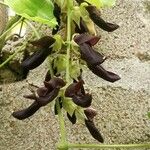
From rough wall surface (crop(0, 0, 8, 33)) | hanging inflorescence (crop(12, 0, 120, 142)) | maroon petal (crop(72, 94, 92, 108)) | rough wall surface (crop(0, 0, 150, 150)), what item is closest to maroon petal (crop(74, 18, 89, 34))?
hanging inflorescence (crop(12, 0, 120, 142))

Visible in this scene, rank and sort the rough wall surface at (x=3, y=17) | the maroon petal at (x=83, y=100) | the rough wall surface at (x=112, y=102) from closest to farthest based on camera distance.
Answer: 1. the maroon petal at (x=83, y=100)
2. the rough wall surface at (x=112, y=102)
3. the rough wall surface at (x=3, y=17)

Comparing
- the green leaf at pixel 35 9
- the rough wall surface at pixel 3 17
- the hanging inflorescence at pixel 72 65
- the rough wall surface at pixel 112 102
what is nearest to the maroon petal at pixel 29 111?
the hanging inflorescence at pixel 72 65

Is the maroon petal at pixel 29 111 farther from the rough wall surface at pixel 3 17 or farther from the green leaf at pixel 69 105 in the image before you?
the rough wall surface at pixel 3 17

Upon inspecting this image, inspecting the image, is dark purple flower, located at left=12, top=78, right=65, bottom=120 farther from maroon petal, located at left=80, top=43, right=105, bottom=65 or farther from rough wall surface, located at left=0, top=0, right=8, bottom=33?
rough wall surface, located at left=0, top=0, right=8, bottom=33

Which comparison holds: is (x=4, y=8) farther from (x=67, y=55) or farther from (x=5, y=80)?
(x=67, y=55)

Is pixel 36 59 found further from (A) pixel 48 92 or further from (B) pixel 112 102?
(B) pixel 112 102

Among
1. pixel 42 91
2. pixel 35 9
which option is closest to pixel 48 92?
pixel 42 91
